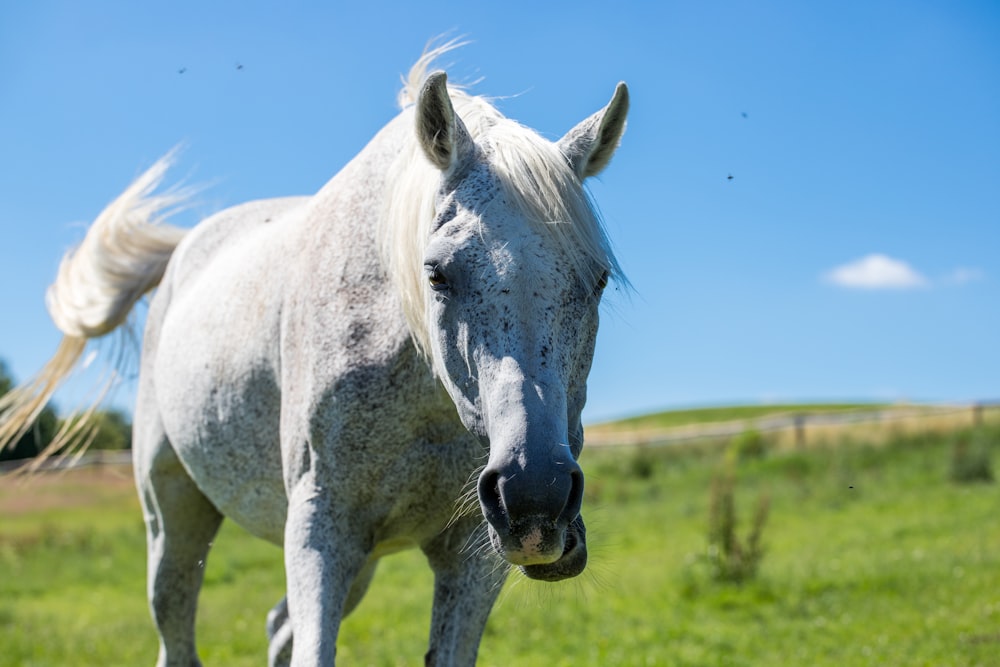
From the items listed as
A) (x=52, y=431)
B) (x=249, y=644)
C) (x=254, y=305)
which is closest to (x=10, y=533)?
(x=249, y=644)

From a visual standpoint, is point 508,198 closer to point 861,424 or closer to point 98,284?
point 98,284

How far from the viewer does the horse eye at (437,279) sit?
2.38 m

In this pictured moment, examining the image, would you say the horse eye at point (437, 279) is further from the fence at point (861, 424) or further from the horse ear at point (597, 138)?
the fence at point (861, 424)

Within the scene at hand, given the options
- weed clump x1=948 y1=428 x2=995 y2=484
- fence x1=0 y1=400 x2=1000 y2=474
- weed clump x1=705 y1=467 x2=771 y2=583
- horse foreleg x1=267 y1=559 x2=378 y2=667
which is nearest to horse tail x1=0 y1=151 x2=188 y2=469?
horse foreleg x1=267 y1=559 x2=378 y2=667

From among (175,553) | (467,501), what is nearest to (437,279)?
(467,501)

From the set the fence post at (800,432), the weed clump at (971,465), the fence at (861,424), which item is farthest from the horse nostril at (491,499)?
the fence post at (800,432)

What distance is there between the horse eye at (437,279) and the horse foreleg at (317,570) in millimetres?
800

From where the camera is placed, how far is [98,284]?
5.21 metres

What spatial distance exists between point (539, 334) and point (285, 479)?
114cm

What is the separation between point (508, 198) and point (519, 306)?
306 mm

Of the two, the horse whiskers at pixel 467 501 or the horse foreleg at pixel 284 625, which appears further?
the horse foreleg at pixel 284 625

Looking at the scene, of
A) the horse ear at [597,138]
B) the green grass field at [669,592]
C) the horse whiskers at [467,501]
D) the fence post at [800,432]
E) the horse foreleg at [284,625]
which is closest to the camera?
the horse ear at [597,138]

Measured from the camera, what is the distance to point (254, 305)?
338 cm

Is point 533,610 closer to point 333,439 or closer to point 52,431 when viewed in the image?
point 52,431
